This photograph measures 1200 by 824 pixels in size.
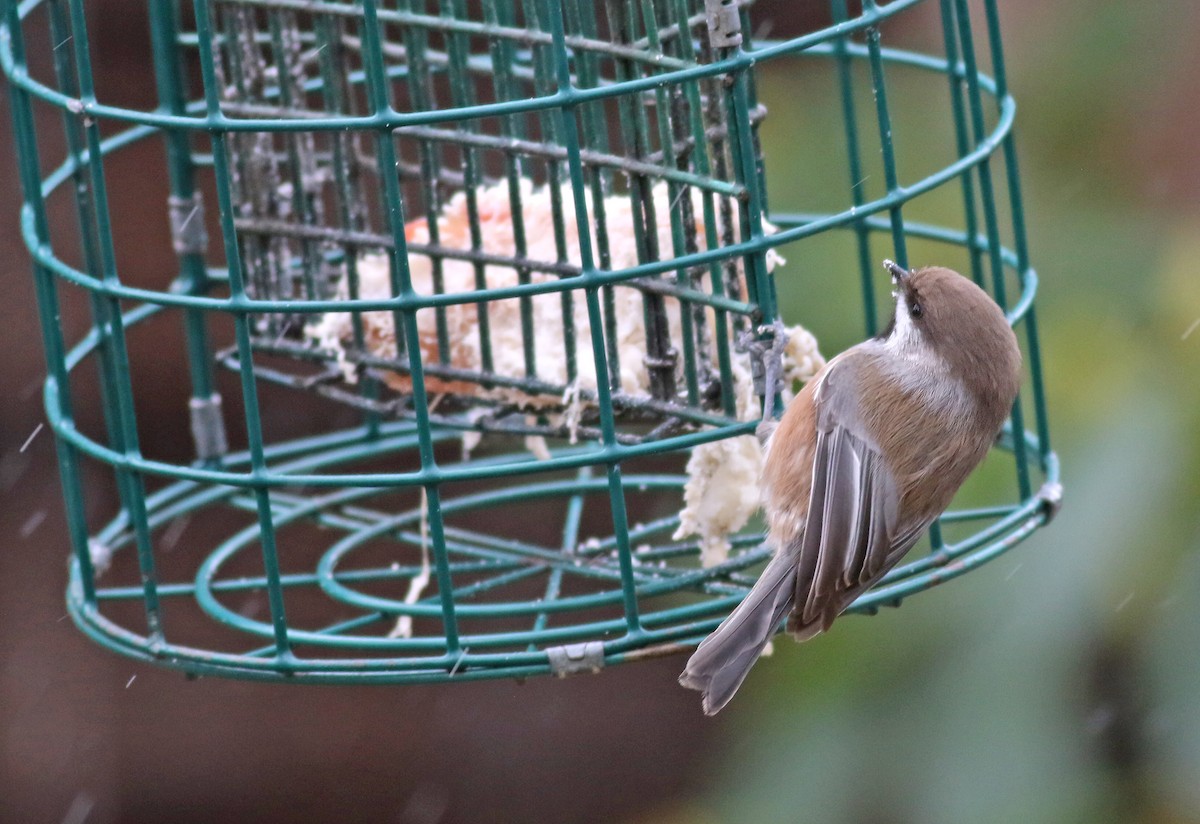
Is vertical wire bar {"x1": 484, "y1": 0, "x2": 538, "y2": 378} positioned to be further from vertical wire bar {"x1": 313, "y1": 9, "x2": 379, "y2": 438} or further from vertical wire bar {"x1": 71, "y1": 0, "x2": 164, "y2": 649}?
vertical wire bar {"x1": 71, "y1": 0, "x2": 164, "y2": 649}

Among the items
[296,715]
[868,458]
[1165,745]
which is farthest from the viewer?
[296,715]

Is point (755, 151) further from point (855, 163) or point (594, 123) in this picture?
point (855, 163)

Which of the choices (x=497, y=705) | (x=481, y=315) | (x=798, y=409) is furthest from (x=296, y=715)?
(x=798, y=409)

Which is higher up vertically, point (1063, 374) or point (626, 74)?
point (626, 74)

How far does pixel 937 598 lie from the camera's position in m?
4.37

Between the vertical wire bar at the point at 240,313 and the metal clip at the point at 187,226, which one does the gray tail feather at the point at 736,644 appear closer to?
the vertical wire bar at the point at 240,313

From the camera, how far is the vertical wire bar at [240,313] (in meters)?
2.71

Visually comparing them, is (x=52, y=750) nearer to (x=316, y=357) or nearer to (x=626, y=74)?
(x=316, y=357)

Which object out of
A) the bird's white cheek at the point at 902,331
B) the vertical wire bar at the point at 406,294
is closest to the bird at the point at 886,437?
the bird's white cheek at the point at 902,331

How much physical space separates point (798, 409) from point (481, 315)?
0.71m

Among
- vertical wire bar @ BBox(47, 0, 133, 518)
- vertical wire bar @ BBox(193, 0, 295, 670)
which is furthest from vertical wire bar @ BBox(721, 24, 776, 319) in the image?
vertical wire bar @ BBox(47, 0, 133, 518)

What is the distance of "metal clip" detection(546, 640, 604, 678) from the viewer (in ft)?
9.24

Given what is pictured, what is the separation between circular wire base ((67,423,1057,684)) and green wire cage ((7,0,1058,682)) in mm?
11

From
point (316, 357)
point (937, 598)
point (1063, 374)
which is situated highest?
point (316, 357)
